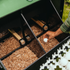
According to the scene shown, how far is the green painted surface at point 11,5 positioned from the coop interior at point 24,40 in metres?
0.08

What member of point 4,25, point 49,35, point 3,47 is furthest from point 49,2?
point 3,47

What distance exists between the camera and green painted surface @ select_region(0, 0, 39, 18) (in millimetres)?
1667

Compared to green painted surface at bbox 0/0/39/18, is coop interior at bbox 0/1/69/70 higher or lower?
lower

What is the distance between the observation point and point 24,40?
217 centimetres

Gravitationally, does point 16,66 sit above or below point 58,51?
below

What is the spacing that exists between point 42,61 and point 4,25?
0.86 meters

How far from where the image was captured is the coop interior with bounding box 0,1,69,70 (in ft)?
5.86

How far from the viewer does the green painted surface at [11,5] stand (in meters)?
1.67

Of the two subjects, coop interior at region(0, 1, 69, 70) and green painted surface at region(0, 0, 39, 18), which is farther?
coop interior at region(0, 1, 69, 70)

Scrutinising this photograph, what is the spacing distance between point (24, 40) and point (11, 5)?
76 centimetres

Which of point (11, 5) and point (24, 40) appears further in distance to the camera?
point (24, 40)

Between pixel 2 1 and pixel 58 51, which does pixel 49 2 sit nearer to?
pixel 2 1

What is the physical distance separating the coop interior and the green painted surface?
8cm

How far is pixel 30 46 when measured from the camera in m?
2.15
